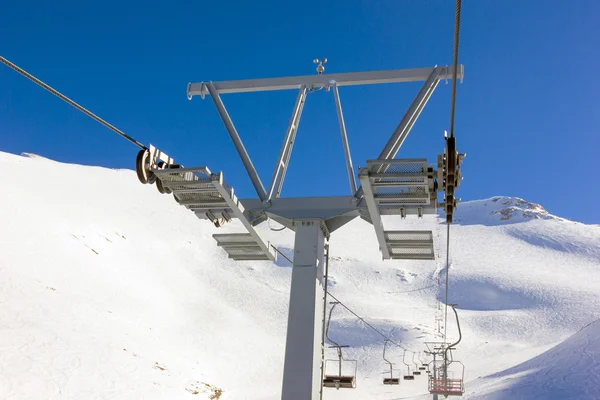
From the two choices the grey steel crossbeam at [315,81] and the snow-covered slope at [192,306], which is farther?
the snow-covered slope at [192,306]

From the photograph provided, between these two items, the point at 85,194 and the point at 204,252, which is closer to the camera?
the point at 204,252

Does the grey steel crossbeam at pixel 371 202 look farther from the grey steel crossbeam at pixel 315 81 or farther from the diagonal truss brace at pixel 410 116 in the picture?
the grey steel crossbeam at pixel 315 81

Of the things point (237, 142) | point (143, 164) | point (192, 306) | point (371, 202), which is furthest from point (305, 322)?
point (192, 306)

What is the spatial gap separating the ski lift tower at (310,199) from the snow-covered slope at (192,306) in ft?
51.6

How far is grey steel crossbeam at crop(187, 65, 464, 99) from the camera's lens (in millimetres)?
7891

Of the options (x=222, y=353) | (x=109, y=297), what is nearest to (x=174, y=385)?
(x=222, y=353)

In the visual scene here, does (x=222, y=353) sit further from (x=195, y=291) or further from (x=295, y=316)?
(x=295, y=316)

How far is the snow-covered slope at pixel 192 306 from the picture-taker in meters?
23.9

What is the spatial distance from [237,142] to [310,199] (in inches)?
56.4

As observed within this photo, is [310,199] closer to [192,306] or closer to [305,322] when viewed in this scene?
[305,322]

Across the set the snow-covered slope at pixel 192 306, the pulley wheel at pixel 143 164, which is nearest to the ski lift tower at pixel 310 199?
the pulley wheel at pixel 143 164

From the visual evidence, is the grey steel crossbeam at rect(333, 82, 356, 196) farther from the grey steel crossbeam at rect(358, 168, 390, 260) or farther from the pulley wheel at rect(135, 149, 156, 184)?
the pulley wheel at rect(135, 149, 156, 184)

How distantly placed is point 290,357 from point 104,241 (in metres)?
41.2

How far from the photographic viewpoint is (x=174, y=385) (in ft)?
83.0
